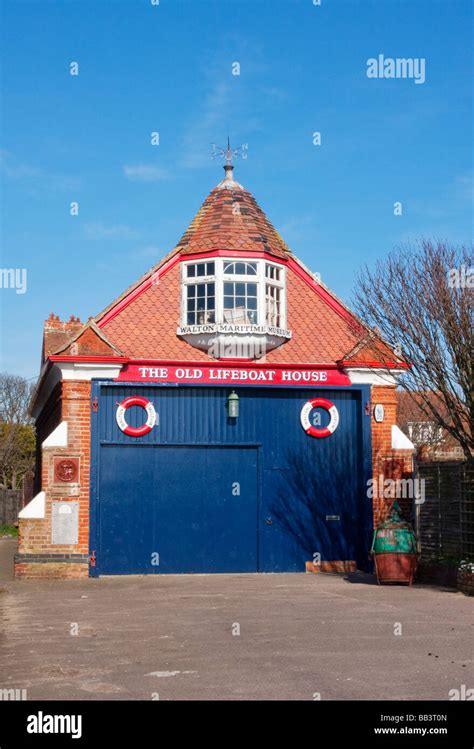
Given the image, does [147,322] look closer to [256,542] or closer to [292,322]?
[292,322]

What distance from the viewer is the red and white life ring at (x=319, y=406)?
18797 mm

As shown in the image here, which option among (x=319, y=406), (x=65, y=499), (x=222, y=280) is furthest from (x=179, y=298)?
(x=65, y=499)

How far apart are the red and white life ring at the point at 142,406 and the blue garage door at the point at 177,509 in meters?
0.33

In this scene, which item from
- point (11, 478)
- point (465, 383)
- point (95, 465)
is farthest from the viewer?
point (11, 478)

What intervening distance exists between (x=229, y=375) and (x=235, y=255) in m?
2.56

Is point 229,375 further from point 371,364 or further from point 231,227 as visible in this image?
point 231,227

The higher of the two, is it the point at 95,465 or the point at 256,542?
the point at 95,465

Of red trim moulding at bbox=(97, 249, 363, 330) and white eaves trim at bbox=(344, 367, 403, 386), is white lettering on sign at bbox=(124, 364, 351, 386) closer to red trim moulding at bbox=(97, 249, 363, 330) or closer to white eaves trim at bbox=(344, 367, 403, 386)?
white eaves trim at bbox=(344, 367, 403, 386)

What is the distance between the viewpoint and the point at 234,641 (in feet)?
33.7

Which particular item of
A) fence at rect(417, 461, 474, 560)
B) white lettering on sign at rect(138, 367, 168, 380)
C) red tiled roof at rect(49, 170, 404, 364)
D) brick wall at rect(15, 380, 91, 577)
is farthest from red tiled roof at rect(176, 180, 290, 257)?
fence at rect(417, 461, 474, 560)

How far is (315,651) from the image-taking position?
9523 mm

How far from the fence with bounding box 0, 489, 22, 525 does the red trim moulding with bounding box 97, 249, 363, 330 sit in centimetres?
2417

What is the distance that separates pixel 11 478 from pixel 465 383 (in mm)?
44767
